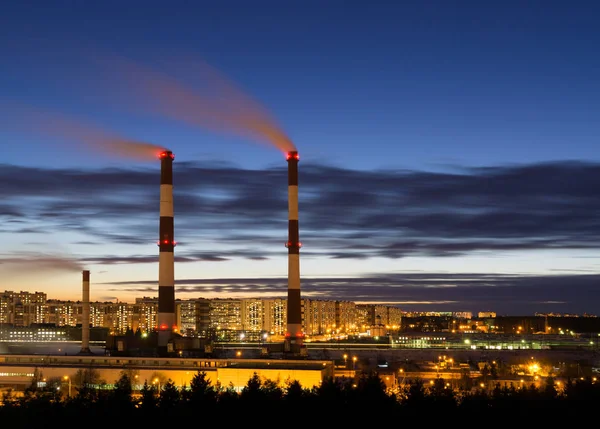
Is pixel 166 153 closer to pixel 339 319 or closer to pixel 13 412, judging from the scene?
pixel 13 412

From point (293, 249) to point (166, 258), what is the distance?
8558 mm

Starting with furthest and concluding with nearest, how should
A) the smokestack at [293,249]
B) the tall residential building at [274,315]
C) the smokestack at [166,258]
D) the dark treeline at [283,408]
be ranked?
the tall residential building at [274,315]
the smokestack at [293,249]
the smokestack at [166,258]
the dark treeline at [283,408]

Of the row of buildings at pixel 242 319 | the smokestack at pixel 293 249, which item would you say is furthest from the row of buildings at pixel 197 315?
the smokestack at pixel 293 249

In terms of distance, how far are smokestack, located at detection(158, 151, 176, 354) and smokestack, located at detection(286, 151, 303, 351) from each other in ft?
26.2

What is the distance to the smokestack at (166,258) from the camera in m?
55.3

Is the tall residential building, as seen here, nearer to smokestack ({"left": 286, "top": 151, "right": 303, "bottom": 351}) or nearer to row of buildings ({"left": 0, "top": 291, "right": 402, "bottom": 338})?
row of buildings ({"left": 0, "top": 291, "right": 402, "bottom": 338})

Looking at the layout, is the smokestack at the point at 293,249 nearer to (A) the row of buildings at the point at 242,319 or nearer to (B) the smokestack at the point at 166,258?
(B) the smokestack at the point at 166,258

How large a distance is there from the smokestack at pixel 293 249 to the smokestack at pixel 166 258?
800 cm

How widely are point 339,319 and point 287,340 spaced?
380 feet

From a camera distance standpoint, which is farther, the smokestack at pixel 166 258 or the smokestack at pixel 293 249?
the smokestack at pixel 293 249

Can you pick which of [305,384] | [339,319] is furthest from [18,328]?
[305,384]

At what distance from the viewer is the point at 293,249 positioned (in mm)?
56062

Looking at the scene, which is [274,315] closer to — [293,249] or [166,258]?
[293,249]

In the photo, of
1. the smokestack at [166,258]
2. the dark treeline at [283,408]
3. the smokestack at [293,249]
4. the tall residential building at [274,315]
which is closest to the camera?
the dark treeline at [283,408]
